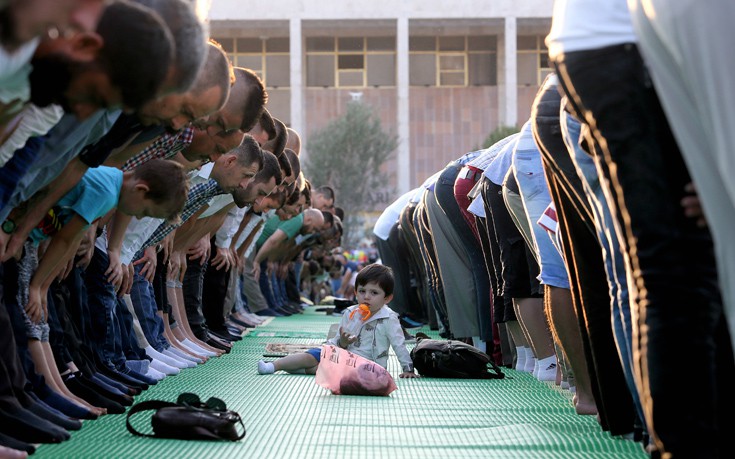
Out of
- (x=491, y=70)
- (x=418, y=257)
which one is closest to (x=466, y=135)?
(x=491, y=70)

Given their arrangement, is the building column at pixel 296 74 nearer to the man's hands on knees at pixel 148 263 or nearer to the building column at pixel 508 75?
the building column at pixel 508 75

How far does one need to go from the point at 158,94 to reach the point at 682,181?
141 cm

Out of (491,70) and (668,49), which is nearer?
(668,49)

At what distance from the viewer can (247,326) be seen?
14859 mm

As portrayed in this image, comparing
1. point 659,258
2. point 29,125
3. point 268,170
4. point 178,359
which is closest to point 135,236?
point 178,359

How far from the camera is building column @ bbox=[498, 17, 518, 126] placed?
59344 millimetres

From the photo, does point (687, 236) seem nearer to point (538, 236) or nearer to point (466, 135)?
point (538, 236)

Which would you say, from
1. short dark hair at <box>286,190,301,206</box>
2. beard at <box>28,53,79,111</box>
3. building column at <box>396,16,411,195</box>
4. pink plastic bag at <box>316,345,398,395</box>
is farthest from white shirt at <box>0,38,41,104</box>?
building column at <box>396,16,411,195</box>

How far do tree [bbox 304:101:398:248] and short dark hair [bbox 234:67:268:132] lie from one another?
43.8 meters

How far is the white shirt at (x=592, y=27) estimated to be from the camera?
367cm

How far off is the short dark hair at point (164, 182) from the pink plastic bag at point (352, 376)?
1.53 metres

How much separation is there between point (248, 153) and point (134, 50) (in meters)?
5.05

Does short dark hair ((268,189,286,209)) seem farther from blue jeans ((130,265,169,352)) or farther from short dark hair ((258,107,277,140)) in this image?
blue jeans ((130,265,169,352))

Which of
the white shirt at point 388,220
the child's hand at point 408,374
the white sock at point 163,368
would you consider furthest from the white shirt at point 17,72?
the white shirt at point 388,220
